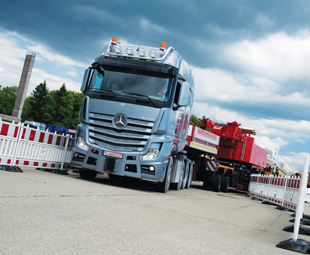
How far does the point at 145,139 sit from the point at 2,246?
25.6ft

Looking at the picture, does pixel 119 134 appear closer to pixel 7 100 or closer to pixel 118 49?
pixel 118 49

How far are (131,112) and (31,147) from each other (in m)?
3.31

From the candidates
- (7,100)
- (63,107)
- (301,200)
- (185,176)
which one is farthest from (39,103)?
(301,200)

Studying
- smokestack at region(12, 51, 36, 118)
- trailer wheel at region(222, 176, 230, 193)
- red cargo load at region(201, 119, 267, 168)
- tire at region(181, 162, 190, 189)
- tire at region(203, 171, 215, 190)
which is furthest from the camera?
smokestack at region(12, 51, 36, 118)

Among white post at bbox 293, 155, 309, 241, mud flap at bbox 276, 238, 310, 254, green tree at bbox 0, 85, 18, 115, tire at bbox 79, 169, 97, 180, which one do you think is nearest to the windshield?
tire at bbox 79, 169, 97, 180

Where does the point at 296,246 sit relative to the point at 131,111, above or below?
below

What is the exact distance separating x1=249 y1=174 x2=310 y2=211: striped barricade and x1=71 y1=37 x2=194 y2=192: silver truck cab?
5.57 metres

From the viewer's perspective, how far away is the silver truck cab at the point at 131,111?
1117cm

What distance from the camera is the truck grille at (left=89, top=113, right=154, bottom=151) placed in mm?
11172

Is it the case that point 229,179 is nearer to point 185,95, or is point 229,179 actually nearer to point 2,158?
point 185,95

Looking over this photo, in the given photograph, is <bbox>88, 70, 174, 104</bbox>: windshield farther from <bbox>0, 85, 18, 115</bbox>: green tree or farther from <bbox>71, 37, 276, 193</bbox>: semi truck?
<bbox>0, 85, 18, 115</bbox>: green tree

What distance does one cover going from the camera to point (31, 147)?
12.0 m

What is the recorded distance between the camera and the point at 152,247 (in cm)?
437

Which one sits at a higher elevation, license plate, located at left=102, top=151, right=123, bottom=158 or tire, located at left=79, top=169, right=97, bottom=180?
license plate, located at left=102, top=151, right=123, bottom=158
